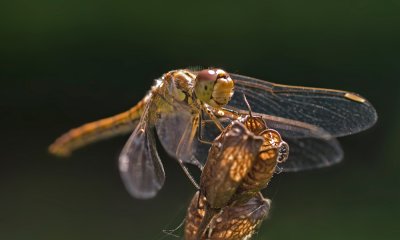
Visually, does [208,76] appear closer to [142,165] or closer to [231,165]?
[142,165]

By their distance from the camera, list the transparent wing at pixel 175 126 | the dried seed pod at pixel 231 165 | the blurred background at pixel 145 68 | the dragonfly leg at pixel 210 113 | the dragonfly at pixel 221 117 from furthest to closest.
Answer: the blurred background at pixel 145 68, the transparent wing at pixel 175 126, the dragonfly leg at pixel 210 113, the dragonfly at pixel 221 117, the dried seed pod at pixel 231 165

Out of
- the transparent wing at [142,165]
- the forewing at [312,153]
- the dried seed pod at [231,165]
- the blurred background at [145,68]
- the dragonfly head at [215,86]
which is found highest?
the dried seed pod at [231,165]

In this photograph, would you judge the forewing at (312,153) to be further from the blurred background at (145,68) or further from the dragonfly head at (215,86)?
the blurred background at (145,68)

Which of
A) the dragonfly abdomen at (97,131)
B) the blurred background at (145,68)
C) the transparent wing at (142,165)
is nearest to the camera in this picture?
the transparent wing at (142,165)

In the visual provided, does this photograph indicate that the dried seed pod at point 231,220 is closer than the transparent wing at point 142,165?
Yes

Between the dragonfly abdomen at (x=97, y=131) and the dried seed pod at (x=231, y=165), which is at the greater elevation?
the dried seed pod at (x=231, y=165)

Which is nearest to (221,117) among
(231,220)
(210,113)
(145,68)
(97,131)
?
(210,113)

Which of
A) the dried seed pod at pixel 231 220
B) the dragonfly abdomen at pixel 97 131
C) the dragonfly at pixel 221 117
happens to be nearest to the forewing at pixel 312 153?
the dragonfly at pixel 221 117
